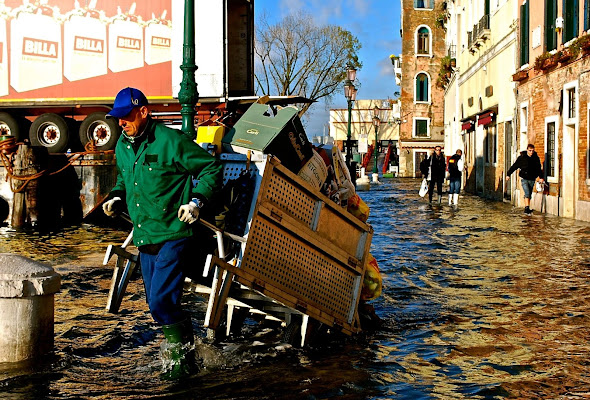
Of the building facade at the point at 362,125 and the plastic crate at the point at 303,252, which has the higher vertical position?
the building facade at the point at 362,125

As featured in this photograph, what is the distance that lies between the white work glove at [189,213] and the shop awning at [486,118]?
25.8 metres

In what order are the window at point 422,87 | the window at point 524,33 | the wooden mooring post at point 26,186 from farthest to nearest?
the window at point 422,87
the window at point 524,33
the wooden mooring post at point 26,186

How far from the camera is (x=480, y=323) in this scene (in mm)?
7289

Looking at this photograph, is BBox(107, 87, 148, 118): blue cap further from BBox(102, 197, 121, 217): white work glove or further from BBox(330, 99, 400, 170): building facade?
BBox(330, 99, 400, 170): building facade

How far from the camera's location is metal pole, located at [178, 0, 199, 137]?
40.9ft

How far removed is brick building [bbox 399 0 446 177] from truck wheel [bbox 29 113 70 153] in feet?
139

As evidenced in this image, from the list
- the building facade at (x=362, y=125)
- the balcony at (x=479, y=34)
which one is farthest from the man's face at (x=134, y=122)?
the building facade at (x=362, y=125)

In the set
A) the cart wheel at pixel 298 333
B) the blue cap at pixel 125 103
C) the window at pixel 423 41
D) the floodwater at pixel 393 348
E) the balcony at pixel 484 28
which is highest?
the window at pixel 423 41

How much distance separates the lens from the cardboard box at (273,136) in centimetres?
580

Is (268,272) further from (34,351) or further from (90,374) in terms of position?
(34,351)

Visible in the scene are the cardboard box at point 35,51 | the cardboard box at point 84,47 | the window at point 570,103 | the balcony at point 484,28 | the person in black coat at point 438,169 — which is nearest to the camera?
the window at point 570,103

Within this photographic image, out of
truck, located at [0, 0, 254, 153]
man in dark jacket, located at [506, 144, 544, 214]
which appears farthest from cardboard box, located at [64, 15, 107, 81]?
man in dark jacket, located at [506, 144, 544, 214]

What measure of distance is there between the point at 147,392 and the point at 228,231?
1.10 meters

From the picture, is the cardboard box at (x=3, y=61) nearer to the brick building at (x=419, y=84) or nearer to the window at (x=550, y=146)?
the window at (x=550, y=146)
